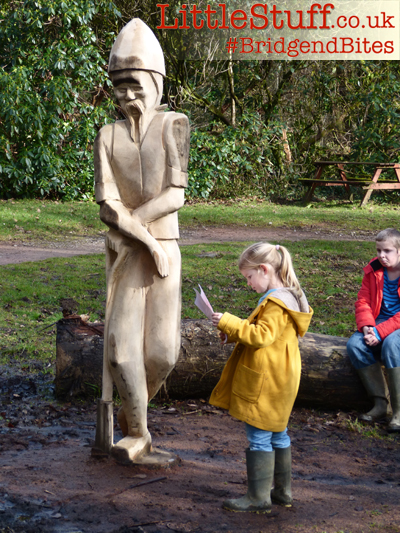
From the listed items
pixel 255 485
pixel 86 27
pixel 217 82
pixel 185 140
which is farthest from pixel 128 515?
pixel 217 82

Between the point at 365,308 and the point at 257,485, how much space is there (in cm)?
214

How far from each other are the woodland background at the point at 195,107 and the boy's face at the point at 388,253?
10.4 metres

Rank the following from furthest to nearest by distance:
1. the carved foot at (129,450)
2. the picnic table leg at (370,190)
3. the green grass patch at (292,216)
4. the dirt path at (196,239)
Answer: the picnic table leg at (370,190)
the green grass patch at (292,216)
the dirt path at (196,239)
the carved foot at (129,450)

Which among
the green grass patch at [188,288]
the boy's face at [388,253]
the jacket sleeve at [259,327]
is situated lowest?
the green grass patch at [188,288]

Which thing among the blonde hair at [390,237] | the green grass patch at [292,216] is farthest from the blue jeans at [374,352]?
the green grass patch at [292,216]

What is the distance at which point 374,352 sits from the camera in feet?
15.0

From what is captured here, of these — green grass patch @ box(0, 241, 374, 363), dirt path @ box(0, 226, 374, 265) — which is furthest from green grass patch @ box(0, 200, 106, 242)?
green grass patch @ box(0, 241, 374, 363)

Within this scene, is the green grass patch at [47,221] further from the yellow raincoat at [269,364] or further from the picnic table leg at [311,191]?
the yellow raincoat at [269,364]

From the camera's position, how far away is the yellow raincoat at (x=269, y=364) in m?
2.97

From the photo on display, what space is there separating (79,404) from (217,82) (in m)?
13.9

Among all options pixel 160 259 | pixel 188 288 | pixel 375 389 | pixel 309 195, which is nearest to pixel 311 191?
pixel 309 195

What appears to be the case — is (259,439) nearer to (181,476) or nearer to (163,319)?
(181,476)

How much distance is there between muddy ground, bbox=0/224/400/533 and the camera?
9.72 feet

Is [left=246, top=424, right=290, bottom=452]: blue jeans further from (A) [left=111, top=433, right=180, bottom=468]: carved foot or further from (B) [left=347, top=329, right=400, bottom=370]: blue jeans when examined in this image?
(B) [left=347, top=329, right=400, bottom=370]: blue jeans
